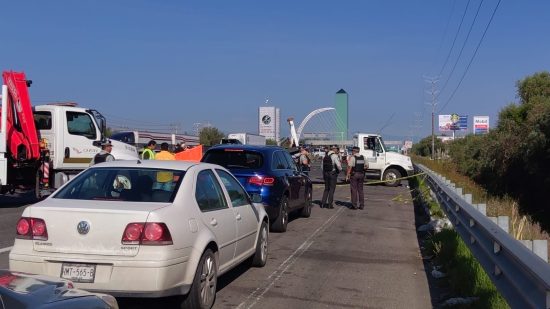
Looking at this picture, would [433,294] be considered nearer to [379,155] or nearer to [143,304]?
[143,304]

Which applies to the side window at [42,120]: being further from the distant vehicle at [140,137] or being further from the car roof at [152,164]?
the distant vehicle at [140,137]

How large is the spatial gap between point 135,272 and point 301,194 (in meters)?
8.82

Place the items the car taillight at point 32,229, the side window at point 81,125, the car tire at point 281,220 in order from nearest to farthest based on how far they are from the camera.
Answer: the car taillight at point 32,229
the car tire at point 281,220
the side window at point 81,125

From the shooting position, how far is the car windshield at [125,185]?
6.17 meters

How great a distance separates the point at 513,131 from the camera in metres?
24.5

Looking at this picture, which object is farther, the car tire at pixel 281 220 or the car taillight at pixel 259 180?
the car tire at pixel 281 220

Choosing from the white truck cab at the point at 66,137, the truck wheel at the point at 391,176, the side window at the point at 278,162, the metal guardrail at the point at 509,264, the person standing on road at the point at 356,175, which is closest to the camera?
the metal guardrail at the point at 509,264

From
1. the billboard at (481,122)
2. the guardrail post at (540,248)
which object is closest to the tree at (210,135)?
the billboard at (481,122)

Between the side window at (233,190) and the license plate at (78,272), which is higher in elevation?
the side window at (233,190)

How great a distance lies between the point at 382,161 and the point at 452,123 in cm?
8248

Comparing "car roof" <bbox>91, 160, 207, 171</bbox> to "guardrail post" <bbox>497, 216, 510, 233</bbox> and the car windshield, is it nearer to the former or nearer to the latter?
the car windshield

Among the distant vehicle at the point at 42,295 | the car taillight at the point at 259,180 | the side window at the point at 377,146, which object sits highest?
the side window at the point at 377,146

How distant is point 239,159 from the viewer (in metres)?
11.9

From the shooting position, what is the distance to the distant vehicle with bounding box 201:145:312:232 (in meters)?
11.6
